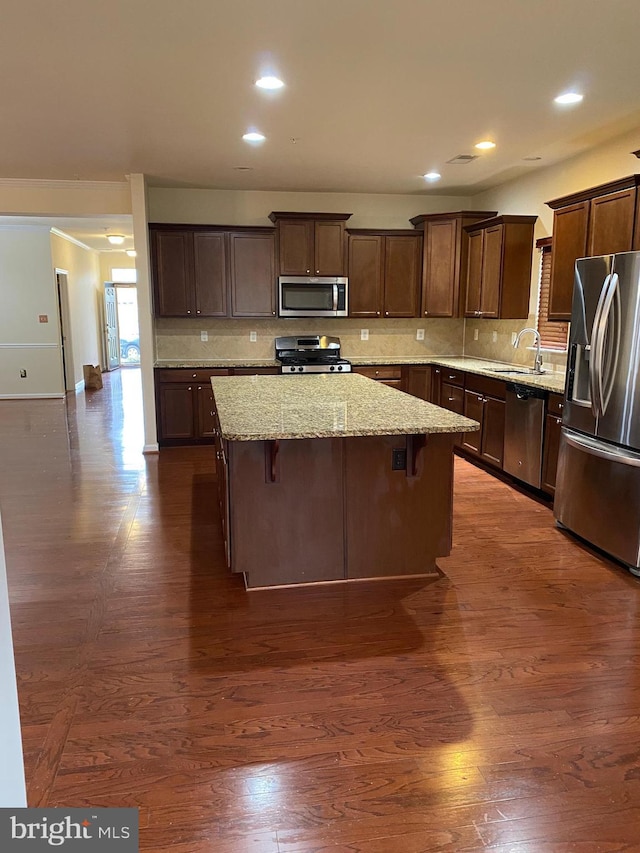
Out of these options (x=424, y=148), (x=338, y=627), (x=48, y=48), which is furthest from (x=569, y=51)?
(x=338, y=627)

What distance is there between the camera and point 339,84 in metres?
3.52

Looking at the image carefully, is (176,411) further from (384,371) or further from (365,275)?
(365,275)

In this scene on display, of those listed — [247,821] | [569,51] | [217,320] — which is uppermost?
[569,51]

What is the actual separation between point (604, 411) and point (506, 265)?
2.65m

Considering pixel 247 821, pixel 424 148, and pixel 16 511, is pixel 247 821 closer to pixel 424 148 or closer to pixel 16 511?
pixel 16 511

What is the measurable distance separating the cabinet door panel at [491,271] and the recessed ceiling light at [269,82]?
3002 mm

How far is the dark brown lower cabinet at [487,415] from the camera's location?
5262 mm

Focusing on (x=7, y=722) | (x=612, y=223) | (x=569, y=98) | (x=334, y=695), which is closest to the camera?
(x=7, y=722)

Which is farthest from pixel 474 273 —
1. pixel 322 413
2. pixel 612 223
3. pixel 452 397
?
pixel 322 413

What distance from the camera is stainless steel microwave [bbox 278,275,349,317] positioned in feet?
21.7

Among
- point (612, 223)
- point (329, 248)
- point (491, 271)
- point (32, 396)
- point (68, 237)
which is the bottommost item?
point (32, 396)

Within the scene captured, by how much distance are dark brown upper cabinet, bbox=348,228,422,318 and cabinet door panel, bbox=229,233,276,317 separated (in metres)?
0.89

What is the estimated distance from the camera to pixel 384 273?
22.3ft

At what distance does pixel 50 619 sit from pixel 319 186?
5152mm
